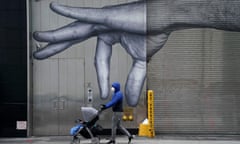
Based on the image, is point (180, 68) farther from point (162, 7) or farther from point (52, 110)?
point (52, 110)

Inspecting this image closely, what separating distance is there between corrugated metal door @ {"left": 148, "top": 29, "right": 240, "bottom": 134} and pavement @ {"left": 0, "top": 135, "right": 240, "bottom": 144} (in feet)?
1.68

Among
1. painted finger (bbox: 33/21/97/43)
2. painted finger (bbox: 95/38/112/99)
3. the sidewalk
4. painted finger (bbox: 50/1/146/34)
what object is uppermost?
painted finger (bbox: 50/1/146/34)

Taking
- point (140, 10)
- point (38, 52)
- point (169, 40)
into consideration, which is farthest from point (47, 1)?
point (169, 40)

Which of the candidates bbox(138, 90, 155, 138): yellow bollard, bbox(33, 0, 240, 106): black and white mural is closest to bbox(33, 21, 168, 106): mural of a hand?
bbox(33, 0, 240, 106): black and white mural

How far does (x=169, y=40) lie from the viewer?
13.5m

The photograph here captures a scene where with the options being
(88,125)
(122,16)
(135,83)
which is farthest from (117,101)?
(122,16)

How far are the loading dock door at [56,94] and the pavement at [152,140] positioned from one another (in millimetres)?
473

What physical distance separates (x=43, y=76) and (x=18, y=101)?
1.17 meters

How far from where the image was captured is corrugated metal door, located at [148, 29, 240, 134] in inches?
531

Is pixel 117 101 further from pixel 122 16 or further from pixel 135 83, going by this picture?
pixel 122 16

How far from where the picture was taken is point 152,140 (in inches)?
484

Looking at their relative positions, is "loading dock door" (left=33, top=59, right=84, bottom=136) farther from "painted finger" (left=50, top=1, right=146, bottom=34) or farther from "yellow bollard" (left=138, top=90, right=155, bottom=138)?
"yellow bollard" (left=138, top=90, right=155, bottom=138)

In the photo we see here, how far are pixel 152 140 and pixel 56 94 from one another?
3646 mm

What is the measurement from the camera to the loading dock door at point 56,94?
13.5 meters
